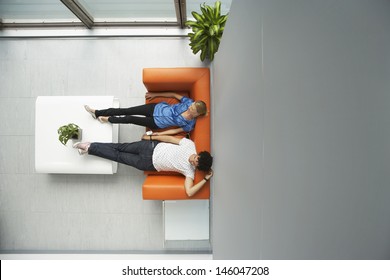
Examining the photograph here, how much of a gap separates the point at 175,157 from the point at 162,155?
0.19 metres

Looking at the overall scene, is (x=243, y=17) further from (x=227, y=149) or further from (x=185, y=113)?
(x=185, y=113)

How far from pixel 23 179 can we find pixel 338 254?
4664 mm

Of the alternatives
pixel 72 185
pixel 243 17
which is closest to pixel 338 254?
pixel 243 17

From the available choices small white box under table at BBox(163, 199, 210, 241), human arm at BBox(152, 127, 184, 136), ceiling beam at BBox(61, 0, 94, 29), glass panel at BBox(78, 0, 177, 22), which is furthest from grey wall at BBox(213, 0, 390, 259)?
ceiling beam at BBox(61, 0, 94, 29)

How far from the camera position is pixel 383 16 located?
2.12 feet

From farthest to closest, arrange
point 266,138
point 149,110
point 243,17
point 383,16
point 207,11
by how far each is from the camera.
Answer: point 149,110
point 207,11
point 243,17
point 266,138
point 383,16

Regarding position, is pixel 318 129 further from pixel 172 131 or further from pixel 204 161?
pixel 172 131

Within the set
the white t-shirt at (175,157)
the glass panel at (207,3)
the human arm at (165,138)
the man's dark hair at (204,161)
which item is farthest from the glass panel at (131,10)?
the man's dark hair at (204,161)

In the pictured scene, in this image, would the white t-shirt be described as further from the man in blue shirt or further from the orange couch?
the man in blue shirt

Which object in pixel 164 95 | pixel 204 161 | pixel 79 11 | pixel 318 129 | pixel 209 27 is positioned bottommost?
pixel 204 161

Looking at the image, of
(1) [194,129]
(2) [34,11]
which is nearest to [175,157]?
(1) [194,129]

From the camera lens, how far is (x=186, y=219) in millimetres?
3586

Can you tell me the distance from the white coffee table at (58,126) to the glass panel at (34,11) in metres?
1.44

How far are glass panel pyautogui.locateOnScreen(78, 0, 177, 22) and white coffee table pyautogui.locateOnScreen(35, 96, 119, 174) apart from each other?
144cm
